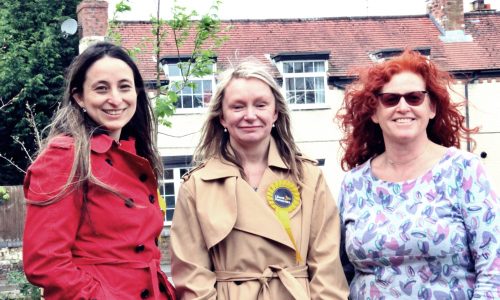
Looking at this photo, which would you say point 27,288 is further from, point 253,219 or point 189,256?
point 253,219

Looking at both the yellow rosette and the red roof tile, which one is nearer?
the yellow rosette

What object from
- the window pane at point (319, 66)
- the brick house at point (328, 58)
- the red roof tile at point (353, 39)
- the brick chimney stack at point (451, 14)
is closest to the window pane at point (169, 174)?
the brick house at point (328, 58)

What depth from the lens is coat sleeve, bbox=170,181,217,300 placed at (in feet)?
12.2

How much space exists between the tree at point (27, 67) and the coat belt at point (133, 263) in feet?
69.4

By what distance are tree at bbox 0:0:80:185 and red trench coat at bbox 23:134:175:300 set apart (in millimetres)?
21079

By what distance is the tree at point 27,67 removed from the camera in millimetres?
25109

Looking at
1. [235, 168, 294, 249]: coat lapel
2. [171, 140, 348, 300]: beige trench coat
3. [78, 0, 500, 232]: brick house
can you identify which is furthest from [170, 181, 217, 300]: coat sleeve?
[78, 0, 500, 232]: brick house

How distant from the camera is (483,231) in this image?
349cm

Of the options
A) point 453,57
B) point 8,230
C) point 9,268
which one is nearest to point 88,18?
point 8,230

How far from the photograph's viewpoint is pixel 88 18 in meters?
20.9

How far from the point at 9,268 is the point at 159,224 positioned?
14.3 metres

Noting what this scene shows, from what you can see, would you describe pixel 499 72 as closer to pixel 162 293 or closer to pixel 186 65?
pixel 186 65

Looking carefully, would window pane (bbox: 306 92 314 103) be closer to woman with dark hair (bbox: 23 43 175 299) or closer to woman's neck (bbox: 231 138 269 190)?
woman's neck (bbox: 231 138 269 190)

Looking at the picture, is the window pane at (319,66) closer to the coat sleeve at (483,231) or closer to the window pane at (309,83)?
the window pane at (309,83)
